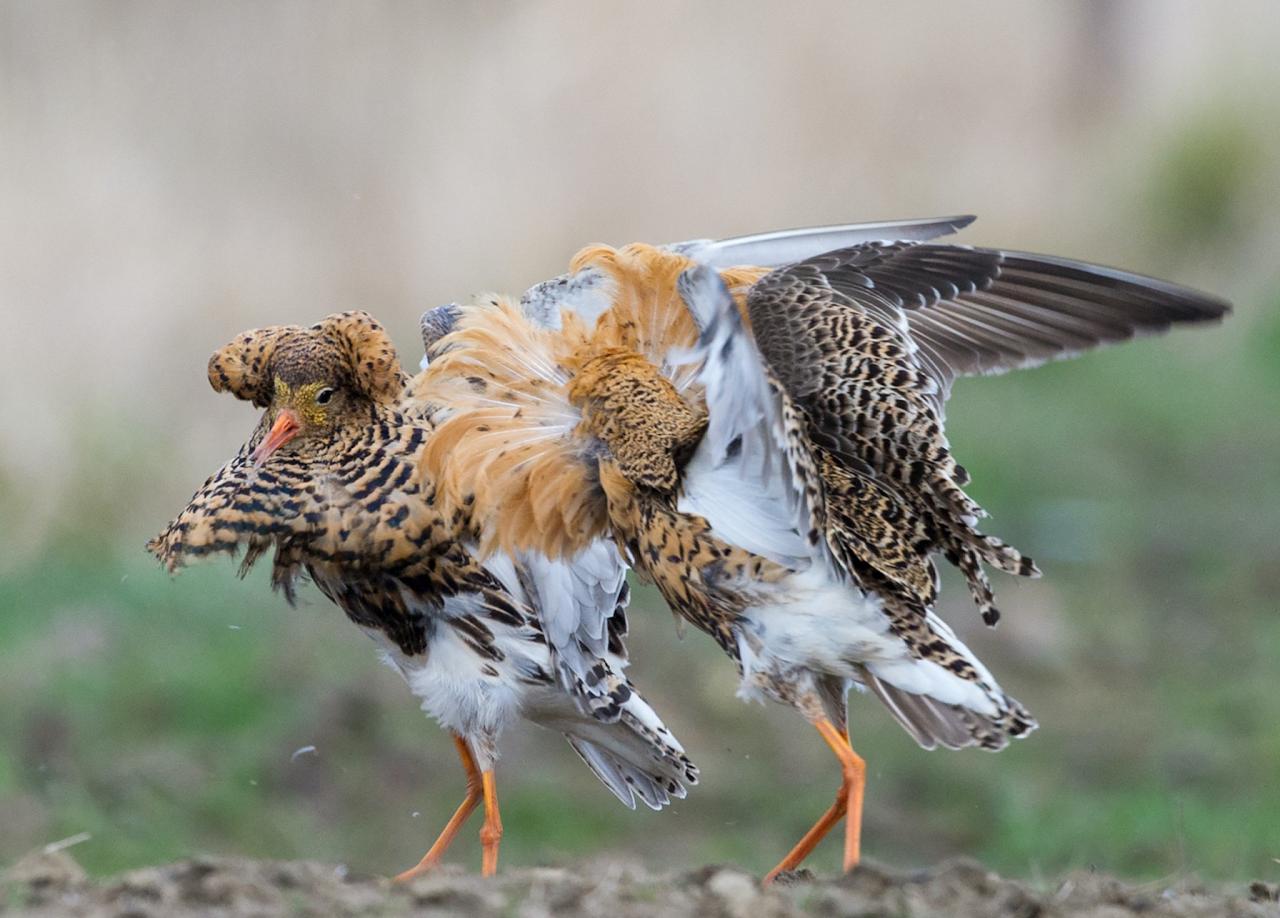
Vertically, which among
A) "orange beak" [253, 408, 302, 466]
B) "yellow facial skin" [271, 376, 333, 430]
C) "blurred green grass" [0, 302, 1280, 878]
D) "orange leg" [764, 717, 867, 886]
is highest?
"yellow facial skin" [271, 376, 333, 430]

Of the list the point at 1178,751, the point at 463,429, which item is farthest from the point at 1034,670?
the point at 463,429

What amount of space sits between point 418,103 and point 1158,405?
5757 mm

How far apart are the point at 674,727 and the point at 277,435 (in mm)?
3884

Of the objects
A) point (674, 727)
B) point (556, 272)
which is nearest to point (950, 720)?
point (674, 727)

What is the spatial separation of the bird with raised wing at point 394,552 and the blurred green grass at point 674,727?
1.92 m

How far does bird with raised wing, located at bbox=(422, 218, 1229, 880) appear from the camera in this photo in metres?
4.82

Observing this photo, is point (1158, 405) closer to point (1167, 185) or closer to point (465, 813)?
point (1167, 185)

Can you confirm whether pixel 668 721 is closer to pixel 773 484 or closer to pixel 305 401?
pixel 305 401

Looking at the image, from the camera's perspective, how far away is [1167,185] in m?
14.7

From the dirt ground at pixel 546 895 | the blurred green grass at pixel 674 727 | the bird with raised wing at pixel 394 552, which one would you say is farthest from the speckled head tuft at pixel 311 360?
the blurred green grass at pixel 674 727

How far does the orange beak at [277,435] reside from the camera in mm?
5277

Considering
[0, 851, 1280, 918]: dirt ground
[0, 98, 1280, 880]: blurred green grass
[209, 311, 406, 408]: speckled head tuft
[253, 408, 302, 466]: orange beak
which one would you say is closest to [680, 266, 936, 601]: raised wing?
[0, 851, 1280, 918]: dirt ground

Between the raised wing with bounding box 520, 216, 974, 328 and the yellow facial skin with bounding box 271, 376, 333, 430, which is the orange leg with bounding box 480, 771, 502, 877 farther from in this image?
the raised wing with bounding box 520, 216, 974, 328

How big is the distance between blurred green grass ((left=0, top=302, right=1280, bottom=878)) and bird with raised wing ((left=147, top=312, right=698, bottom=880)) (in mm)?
1922
